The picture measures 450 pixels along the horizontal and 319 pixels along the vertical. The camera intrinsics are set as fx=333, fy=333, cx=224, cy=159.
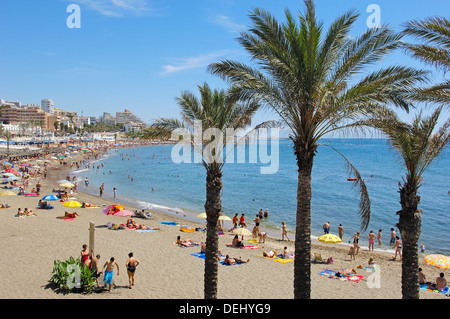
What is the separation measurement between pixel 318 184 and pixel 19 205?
3832 centimetres

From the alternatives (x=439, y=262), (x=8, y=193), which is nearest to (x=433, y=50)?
(x=439, y=262)

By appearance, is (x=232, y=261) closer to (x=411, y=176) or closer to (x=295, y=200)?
(x=411, y=176)

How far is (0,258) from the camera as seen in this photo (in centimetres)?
1203

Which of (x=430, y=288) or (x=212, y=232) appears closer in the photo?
(x=212, y=232)

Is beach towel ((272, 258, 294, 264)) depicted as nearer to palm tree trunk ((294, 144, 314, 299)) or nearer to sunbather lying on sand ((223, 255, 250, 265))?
sunbather lying on sand ((223, 255, 250, 265))

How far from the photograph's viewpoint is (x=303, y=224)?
23.1 ft

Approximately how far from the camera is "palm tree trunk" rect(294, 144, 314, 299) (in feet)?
22.9

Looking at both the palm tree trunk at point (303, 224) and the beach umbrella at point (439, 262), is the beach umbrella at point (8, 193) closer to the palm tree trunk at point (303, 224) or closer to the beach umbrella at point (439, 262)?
the palm tree trunk at point (303, 224)

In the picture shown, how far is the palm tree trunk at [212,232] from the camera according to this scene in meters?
7.62

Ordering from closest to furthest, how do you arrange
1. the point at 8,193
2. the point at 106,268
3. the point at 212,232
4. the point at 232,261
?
1. the point at 212,232
2. the point at 106,268
3. the point at 232,261
4. the point at 8,193

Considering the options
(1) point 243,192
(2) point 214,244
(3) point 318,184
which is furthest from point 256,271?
(3) point 318,184

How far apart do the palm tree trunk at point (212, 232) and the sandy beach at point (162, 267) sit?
2873 millimetres

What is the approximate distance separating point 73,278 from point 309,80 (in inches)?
319

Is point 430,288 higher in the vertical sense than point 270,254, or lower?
lower
